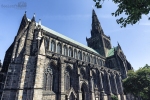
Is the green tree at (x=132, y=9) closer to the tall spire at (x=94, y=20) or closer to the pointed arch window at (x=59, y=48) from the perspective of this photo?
the pointed arch window at (x=59, y=48)

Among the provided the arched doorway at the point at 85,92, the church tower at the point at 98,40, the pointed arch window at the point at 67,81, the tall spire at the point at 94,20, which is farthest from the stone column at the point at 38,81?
the tall spire at the point at 94,20

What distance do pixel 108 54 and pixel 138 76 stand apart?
16900 mm

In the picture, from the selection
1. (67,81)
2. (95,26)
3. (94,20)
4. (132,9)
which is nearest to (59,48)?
(67,81)

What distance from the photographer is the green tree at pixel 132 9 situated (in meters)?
5.11

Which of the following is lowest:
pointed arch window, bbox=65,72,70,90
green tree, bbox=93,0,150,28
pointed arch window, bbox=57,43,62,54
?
pointed arch window, bbox=65,72,70,90

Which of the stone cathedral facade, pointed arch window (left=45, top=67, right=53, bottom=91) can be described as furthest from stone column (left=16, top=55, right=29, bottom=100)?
pointed arch window (left=45, top=67, right=53, bottom=91)

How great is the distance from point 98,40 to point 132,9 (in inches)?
1603

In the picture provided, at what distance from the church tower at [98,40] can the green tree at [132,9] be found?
36061 mm

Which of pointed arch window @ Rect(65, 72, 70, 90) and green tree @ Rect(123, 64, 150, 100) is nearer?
pointed arch window @ Rect(65, 72, 70, 90)

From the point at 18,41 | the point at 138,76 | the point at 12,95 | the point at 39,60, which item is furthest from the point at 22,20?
the point at 138,76

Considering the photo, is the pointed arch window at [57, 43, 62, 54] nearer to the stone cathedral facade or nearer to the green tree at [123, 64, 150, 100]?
the stone cathedral facade

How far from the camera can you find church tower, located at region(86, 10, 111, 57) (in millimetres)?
42806

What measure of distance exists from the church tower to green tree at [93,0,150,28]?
36061mm

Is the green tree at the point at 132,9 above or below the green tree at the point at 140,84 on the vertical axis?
above
